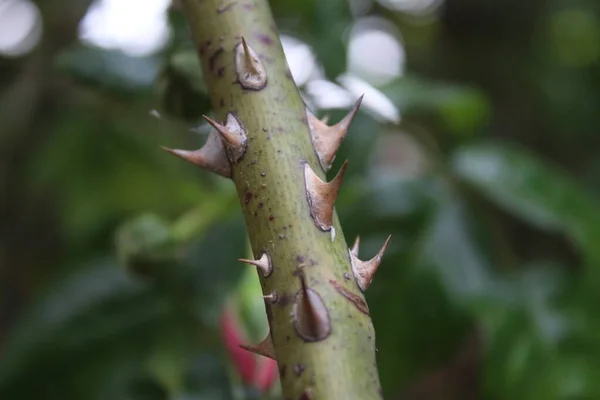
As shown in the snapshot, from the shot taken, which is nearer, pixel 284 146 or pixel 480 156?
pixel 284 146

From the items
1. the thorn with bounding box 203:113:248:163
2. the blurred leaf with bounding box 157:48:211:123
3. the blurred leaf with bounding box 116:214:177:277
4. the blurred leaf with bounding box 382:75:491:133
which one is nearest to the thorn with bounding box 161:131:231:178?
the thorn with bounding box 203:113:248:163

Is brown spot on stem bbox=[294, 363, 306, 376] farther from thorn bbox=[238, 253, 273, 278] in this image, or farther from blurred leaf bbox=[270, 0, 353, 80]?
blurred leaf bbox=[270, 0, 353, 80]

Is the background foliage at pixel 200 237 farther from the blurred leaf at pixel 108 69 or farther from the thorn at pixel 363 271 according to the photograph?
the thorn at pixel 363 271

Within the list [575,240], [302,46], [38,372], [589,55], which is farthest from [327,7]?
→ [589,55]

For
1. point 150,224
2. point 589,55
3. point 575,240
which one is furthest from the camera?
point 589,55

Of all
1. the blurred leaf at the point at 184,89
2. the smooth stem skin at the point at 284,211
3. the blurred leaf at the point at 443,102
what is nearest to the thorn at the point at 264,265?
the smooth stem skin at the point at 284,211

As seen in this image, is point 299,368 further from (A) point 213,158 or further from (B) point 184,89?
(B) point 184,89

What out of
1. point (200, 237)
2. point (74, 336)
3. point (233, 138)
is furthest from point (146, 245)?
point (233, 138)

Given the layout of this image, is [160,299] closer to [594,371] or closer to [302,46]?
[302,46]
